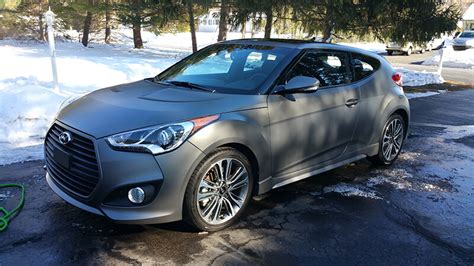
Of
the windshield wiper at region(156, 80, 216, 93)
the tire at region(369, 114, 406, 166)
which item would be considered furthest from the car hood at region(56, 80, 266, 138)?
the tire at region(369, 114, 406, 166)

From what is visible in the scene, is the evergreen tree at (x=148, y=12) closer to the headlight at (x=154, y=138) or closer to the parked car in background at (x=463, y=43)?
the headlight at (x=154, y=138)

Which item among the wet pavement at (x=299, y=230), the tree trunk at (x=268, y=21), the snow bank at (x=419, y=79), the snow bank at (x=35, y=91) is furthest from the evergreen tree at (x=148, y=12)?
the wet pavement at (x=299, y=230)

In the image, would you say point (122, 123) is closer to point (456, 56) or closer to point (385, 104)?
point (385, 104)

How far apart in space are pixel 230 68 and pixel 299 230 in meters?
1.78

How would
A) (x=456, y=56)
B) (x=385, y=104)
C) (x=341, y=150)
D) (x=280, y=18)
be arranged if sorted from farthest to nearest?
1. (x=456, y=56)
2. (x=280, y=18)
3. (x=385, y=104)
4. (x=341, y=150)

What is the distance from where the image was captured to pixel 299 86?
3.91 metres

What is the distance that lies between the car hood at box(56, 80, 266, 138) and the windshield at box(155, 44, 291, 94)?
24cm

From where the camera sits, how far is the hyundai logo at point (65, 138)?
3325 millimetres

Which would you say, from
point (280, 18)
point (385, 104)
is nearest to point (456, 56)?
point (280, 18)

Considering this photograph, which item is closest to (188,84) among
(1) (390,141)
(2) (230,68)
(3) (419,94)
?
(2) (230,68)

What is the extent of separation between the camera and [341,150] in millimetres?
4676

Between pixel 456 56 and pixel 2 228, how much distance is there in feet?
97.3

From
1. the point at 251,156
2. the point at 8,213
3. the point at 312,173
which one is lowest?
the point at 8,213

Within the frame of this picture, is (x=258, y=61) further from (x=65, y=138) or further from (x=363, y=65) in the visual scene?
(x=65, y=138)
